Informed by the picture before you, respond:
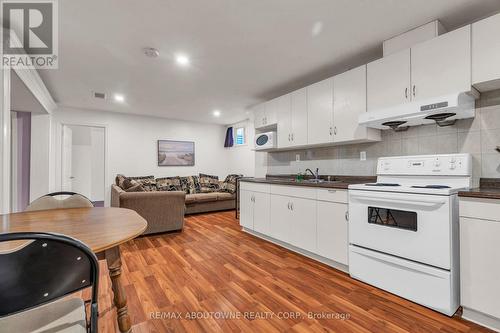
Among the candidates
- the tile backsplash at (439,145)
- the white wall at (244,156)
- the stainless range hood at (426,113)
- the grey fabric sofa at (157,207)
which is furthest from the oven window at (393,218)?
the white wall at (244,156)

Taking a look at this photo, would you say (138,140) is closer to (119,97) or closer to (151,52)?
(119,97)

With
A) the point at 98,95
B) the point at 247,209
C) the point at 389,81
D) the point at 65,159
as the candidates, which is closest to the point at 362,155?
the point at 389,81

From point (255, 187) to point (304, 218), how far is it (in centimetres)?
107

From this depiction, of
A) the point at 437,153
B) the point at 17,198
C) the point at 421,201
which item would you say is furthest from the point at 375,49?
the point at 17,198

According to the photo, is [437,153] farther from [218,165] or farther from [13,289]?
[218,165]

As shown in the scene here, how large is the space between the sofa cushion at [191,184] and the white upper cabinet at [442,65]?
16.2 ft

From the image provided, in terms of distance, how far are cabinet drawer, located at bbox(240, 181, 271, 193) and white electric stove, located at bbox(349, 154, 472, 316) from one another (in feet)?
4.42

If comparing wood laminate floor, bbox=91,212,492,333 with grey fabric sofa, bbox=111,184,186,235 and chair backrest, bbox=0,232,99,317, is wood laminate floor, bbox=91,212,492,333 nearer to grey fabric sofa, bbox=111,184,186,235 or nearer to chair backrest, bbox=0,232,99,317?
grey fabric sofa, bbox=111,184,186,235

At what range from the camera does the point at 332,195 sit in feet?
8.16

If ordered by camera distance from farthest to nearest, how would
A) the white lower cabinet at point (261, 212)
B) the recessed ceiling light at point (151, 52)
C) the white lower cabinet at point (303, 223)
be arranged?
the white lower cabinet at point (261, 212), the white lower cabinet at point (303, 223), the recessed ceiling light at point (151, 52)

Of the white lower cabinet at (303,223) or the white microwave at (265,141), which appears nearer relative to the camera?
the white lower cabinet at (303,223)

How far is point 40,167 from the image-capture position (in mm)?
4066

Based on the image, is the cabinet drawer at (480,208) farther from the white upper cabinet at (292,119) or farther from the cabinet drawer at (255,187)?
the cabinet drawer at (255,187)

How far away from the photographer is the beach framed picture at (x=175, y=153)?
6.09 m
